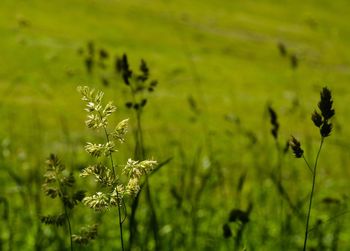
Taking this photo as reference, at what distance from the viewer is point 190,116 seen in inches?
766

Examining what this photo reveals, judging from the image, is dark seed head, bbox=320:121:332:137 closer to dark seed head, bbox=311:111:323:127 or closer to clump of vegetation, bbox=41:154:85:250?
dark seed head, bbox=311:111:323:127

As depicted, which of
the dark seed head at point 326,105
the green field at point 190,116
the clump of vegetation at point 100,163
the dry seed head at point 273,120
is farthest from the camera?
the green field at point 190,116

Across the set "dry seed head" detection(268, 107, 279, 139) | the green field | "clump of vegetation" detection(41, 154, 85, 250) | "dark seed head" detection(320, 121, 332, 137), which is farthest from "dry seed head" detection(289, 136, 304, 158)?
"dry seed head" detection(268, 107, 279, 139)

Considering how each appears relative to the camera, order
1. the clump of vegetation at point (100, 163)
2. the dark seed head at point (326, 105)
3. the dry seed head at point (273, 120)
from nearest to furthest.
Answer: the clump of vegetation at point (100, 163) < the dark seed head at point (326, 105) < the dry seed head at point (273, 120)

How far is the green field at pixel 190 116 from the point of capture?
4785mm

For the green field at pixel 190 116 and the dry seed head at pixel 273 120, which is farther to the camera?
the green field at pixel 190 116

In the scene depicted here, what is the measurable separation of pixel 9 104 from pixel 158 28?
22.4 metres

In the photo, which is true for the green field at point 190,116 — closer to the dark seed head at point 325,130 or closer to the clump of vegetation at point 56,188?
the clump of vegetation at point 56,188

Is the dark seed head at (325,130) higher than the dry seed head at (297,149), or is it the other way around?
the dark seed head at (325,130)

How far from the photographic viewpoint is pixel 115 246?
5.25 metres

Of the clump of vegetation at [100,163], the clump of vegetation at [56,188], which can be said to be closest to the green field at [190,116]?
the clump of vegetation at [100,163]

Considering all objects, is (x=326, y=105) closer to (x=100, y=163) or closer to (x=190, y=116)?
(x=100, y=163)

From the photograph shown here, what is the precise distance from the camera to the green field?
15.7 ft

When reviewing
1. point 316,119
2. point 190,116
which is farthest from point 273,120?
point 190,116
